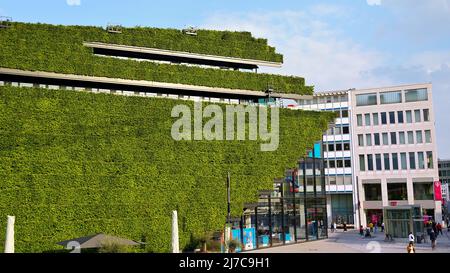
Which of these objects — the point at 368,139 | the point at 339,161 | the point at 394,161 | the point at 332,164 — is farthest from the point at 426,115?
the point at 332,164

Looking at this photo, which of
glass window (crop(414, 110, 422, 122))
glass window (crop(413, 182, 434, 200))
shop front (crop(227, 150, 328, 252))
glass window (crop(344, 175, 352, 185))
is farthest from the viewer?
glass window (crop(344, 175, 352, 185))

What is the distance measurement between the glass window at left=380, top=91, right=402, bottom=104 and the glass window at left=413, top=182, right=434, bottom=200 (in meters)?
12.7

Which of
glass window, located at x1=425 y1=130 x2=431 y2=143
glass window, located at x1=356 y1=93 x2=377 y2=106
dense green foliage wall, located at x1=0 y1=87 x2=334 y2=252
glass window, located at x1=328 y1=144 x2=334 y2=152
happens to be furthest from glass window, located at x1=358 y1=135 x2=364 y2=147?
dense green foliage wall, located at x1=0 y1=87 x2=334 y2=252

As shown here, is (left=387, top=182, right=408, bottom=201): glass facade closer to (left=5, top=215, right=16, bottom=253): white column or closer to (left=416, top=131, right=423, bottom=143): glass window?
(left=416, top=131, right=423, bottom=143): glass window

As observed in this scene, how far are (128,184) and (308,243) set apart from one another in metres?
18.0

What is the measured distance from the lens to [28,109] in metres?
31.4

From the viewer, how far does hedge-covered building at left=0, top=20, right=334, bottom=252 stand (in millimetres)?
30734

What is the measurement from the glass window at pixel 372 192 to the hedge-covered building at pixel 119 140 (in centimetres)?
3532

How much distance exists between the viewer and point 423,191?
70.5m

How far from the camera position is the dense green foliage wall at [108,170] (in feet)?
99.5

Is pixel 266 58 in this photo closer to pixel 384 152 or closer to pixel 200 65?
pixel 200 65

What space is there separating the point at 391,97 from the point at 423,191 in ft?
48.3

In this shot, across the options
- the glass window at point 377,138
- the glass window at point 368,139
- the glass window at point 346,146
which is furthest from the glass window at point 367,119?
the glass window at point 346,146

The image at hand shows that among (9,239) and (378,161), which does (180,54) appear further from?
(378,161)
